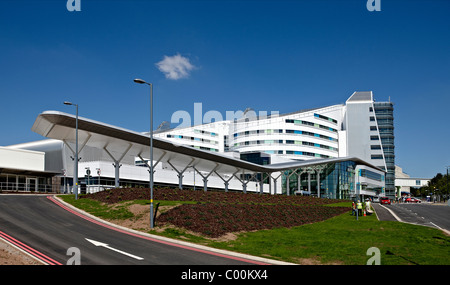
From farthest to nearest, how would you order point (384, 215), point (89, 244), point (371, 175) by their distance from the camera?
1. point (371, 175)
2. point (384, 215)
3. point (89, 244)

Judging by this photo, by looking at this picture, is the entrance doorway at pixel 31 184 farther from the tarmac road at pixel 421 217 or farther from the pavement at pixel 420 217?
the tarmac road at pixel 421 217

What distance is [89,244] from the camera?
61.3 ft

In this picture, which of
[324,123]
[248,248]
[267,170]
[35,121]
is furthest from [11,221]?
[324,123]

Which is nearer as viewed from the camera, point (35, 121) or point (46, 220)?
point (46, 220)

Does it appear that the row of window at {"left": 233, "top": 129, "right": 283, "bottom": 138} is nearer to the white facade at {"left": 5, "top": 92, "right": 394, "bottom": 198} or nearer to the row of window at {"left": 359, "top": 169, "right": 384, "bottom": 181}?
the white facade at {"left": 5, "top": 92, "right": 394, "bottom": 198}

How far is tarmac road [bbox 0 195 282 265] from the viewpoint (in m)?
16.2

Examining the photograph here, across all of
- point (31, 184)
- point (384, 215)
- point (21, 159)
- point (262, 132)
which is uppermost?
point (262, 132)

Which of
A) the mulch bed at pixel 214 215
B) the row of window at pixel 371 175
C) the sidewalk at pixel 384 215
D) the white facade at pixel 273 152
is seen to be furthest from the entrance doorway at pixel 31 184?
the row of window at pixel 371 175

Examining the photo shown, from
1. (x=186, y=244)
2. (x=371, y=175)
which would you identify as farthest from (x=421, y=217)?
(x=371, y=175)

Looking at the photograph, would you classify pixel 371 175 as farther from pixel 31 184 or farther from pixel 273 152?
pixel 31 184

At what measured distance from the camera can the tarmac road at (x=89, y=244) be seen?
16219mm
